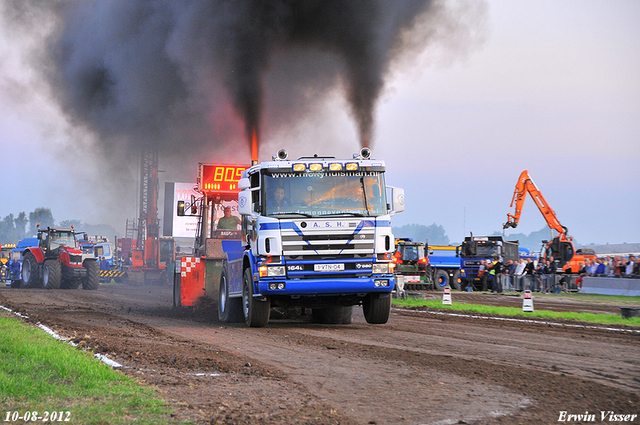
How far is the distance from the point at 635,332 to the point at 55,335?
408 inches

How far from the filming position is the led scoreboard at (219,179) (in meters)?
16.6

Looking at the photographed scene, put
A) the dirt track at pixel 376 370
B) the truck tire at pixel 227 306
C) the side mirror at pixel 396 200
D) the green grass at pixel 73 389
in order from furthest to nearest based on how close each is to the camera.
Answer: the truck tire at pixel 227 306, the side mirror at pixel 396 200, the dirt track at pixel 376 370, the green grass at pixel 73 389

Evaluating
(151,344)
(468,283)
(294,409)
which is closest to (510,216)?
(468,283)

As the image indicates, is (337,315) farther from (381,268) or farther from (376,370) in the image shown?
(376,370)

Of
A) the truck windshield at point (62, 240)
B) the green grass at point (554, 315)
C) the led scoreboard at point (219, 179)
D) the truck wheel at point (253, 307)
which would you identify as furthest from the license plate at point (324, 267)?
the truck windshield at point (62, 240)

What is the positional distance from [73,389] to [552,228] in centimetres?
3734

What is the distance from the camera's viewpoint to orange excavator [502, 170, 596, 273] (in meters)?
37.5

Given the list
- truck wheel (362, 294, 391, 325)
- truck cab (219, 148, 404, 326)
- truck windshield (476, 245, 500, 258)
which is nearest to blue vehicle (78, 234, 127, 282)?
truck windshield (476, 245, 500, 258)

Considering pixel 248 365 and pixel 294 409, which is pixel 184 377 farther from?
pixel 294 409

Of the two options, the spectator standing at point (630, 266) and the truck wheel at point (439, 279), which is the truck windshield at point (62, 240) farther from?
the spectator standing at point (630, 266)

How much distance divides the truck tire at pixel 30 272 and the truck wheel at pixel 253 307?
2469 cm

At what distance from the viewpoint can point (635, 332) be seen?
1304cm

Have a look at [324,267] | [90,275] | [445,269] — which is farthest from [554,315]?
[90,275]

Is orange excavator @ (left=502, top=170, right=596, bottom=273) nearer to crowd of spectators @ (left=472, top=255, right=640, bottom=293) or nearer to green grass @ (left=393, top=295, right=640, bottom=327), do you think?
crowd of spectators @ (left=472, top=255, right=640, bottom=293)
